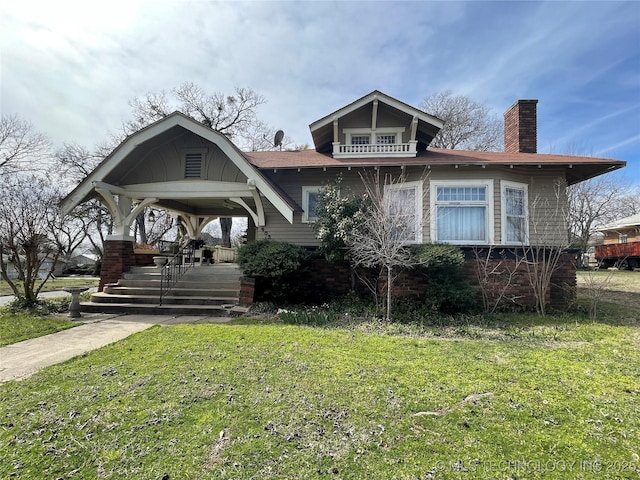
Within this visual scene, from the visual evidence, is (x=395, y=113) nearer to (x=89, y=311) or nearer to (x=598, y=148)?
(x=89, y=311)

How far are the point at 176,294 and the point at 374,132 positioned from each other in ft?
28.3

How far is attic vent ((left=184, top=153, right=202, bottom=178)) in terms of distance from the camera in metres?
10.3

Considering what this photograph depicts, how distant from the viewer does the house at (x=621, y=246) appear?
22891 millimetres

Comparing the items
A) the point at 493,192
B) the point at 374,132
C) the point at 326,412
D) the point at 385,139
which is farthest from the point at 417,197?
the point at 326,412

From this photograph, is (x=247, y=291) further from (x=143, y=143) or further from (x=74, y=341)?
(x=143, y=143)

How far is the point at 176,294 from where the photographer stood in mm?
9430

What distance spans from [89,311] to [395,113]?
37.6 ft

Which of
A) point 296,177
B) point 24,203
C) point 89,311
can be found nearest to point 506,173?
point 296,177

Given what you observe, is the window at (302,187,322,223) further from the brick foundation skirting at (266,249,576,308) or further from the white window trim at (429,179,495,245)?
the white window trim at (429,179,495,245)

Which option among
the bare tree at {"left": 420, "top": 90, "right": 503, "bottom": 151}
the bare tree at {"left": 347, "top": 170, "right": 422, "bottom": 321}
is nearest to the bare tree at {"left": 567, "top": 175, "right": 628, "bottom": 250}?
the bare tree at {"left": 420, "top": 90, "right": 503, "bottom": 151}

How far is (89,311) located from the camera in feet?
28.5

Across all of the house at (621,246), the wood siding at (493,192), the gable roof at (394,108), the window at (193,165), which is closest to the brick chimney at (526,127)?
the wood siding at (493,192)

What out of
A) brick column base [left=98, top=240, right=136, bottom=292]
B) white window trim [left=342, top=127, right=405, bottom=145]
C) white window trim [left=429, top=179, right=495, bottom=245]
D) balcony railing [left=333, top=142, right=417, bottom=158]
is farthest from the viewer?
white window trim [left=342, top=127, right=405, bottom=145]

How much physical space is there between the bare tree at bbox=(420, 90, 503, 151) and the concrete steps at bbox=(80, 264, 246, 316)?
24.9 meters
